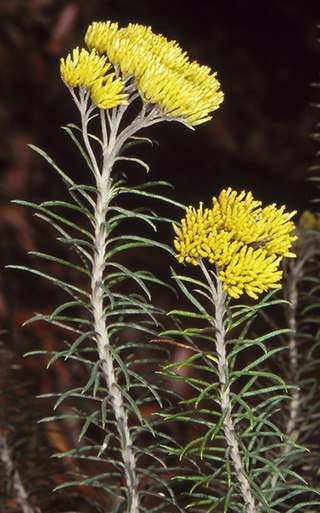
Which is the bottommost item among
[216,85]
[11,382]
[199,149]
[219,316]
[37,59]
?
[11,382]

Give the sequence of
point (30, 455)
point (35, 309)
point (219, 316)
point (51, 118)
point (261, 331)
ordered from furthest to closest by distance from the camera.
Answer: point (51, 118) < point (35, 309) < point (261, 331) < point (30, 455) < point (219, 316)

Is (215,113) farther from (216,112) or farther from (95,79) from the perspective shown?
(95,79)

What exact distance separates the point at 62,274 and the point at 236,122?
2.13 ft

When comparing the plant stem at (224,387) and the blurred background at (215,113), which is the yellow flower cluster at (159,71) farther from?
the blurred background at (215,113)

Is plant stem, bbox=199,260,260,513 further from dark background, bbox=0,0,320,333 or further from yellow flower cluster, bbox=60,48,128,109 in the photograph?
dark background, bbox=0,0,320,333

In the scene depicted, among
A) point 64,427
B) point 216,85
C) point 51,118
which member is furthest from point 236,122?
point 216,85

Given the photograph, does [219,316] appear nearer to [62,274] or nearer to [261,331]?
[261,331]

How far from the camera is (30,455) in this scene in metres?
0.91

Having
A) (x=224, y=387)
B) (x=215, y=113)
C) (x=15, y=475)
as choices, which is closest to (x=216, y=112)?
(x=215, y=113)

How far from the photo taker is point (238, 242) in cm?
59

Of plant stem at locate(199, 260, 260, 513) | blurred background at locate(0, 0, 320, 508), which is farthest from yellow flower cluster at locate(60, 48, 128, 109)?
blurred background at locate(0, 0, 320, 508)

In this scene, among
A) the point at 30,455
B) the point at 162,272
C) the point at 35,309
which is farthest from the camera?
the point at 162,272

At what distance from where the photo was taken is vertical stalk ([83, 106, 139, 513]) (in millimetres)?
618

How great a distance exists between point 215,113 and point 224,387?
1.32m
